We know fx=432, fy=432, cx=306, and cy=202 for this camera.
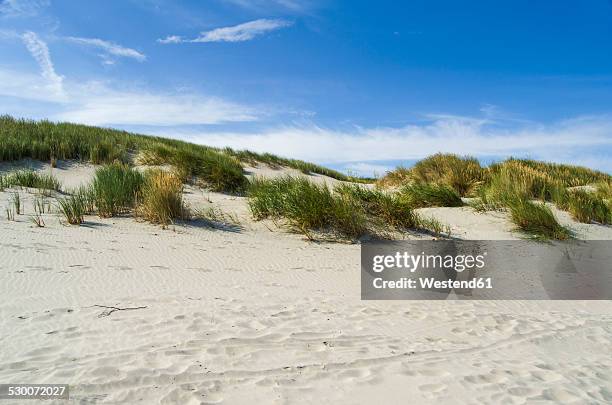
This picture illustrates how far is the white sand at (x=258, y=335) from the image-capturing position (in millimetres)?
2391

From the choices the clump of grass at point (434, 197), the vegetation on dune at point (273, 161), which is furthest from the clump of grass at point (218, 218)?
the vegetation on dune at point (273, 161)

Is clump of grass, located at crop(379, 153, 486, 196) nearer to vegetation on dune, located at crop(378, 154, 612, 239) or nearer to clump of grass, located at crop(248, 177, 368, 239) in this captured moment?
vegetation on dune, located at crop(378, 154, 612, 239)

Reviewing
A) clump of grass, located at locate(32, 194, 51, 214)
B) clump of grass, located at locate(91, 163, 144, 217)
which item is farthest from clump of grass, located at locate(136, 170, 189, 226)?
clump of grass, located at locate(32, 194, 51, 214)

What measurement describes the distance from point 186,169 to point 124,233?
230 inches

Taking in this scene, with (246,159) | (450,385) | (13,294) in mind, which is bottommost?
(450,385)

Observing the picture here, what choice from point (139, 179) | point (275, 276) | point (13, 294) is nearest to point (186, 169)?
point (139, 179)

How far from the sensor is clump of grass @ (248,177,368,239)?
21.8 feet

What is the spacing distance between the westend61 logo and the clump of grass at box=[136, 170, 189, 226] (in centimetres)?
295

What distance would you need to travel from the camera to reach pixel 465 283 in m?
5.05

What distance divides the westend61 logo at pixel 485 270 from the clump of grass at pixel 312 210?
49cm

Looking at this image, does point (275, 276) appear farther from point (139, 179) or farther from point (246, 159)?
Answer: point (246, 159)

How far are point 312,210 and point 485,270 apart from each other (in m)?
2.60

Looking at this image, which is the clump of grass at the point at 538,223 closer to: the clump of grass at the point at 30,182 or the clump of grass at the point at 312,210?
the clump of grass at the point at 312,210

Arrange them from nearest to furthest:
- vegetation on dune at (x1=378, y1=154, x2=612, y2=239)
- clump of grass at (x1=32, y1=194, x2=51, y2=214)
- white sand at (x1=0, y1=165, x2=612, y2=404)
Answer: white sand at (x1=0, y1=165, x2=612, y2=404), clump of grass at (x1=32, y1=194, x2=51, y2=214), vegetation on dune at (x1=378, y1=154, x2=612, y2=239)
